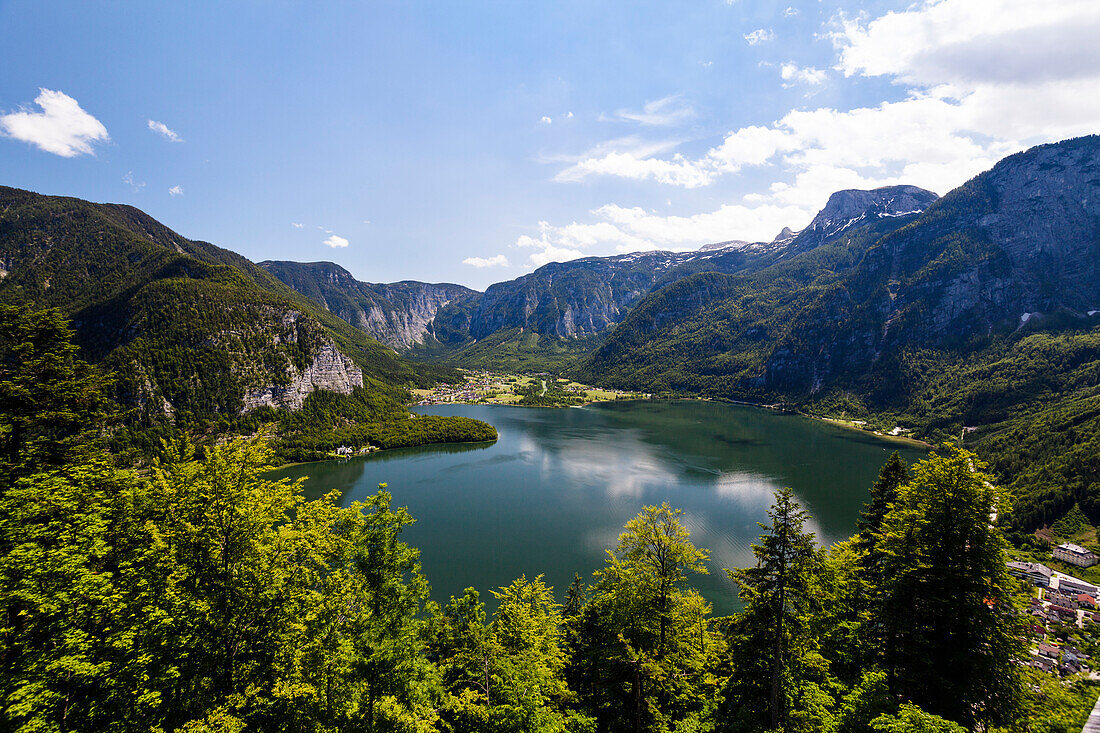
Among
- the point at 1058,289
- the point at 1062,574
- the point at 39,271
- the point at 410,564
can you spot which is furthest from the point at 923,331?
the point at 39,271

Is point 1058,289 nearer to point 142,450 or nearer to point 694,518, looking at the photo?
point 694,518

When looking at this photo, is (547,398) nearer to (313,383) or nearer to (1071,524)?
(313,383)

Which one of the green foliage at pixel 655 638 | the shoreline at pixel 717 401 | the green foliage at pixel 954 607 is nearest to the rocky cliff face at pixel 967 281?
the shoreline at pixel 717 401

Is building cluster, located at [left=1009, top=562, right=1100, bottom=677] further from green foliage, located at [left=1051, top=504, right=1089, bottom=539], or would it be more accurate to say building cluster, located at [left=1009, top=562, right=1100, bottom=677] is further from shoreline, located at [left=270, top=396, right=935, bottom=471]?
shoreline, located at [left=270, top=396, right=935, bottom=471]

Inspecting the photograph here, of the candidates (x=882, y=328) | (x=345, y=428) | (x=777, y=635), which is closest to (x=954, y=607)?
(x=777, y=635)

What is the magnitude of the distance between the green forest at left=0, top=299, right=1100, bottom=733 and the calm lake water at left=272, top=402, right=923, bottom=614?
2593 cm

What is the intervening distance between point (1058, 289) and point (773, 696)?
731 ft

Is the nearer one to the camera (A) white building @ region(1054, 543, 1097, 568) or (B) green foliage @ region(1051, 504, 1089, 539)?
(A) white building @ region(1054, 543, 1097, 568)

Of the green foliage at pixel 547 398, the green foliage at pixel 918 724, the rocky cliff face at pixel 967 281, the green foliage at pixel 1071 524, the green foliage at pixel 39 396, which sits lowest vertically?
the green foliage at pixel 1071 524

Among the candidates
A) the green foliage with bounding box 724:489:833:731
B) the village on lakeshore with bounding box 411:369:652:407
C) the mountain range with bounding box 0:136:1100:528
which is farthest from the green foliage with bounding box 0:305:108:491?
the village on lakeshore with bounding box 411:369:652:407

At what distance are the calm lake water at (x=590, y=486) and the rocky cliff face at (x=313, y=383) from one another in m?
31.0

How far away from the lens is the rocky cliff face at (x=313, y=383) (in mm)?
101688

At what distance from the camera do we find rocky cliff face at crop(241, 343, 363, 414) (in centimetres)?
10169

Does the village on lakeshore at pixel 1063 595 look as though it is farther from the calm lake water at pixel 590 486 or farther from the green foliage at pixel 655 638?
the green foliage at pixel 655 638
